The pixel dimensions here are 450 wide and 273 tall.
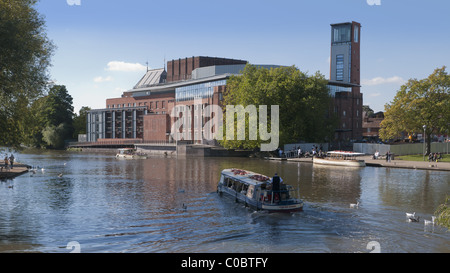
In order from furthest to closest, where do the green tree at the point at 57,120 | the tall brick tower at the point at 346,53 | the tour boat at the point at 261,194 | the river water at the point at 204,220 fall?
1. the tall brick tower at the point at 346,53
2. the green tree at the point at 57,120
3. the tour boat at the point at 261,194
4. the river water at the point at 204,220

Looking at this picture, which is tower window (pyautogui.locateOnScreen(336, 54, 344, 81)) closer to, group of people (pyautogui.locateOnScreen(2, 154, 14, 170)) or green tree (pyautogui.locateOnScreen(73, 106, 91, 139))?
green tree (pyautogui.locateOnScreen(73, 106, 91, 139))

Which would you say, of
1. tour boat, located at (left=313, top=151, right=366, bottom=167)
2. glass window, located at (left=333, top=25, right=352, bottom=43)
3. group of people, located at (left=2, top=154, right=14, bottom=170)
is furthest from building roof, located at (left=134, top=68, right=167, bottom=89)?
group of people, located at (left=2, top=154, right=14, bottom=170)

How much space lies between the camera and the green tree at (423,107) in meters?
67.2

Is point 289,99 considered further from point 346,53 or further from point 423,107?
point 346,53

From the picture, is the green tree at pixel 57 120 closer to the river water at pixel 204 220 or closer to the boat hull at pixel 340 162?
the boat hull at pixel 340 162

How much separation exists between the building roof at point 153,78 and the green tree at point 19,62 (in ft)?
369

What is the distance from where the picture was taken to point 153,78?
15525 cm

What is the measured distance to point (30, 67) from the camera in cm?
3297

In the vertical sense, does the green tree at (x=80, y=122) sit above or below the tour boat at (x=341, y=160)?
above

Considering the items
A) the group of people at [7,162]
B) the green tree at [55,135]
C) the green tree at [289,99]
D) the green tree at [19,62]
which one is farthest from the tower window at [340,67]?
the green tree at [19,62]
